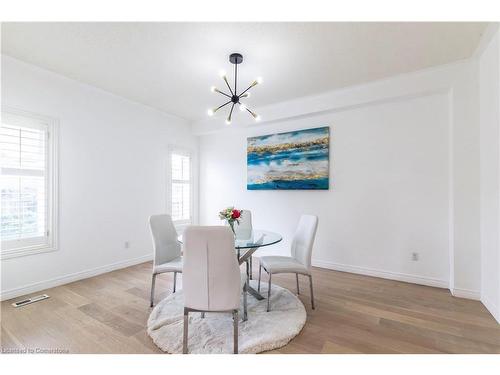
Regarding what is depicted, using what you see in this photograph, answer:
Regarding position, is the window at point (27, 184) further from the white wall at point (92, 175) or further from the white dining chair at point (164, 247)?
the white dining chair at point (164, 247)

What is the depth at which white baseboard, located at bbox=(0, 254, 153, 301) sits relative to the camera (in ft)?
8.92

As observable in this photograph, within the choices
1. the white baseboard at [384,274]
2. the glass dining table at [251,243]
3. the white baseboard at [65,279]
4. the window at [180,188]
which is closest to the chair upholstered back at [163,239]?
the glass dining table at [251,243]

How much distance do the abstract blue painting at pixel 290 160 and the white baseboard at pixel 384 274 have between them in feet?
4.00

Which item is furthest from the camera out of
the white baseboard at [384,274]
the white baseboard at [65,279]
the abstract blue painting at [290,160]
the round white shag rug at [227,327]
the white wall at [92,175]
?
the abstract blue painting at [290,160]

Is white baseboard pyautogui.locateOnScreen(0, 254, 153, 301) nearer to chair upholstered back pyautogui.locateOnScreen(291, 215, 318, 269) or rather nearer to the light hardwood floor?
the light hardwood floor

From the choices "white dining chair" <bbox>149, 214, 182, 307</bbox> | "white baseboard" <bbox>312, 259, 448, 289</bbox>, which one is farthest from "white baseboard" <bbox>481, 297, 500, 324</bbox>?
"white dining chair" <bbox>149, 214, 182, 307</bbox>

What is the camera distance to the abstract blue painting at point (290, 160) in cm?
383

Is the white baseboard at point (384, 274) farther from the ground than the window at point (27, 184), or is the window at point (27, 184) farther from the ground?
the window at point (27, 184)

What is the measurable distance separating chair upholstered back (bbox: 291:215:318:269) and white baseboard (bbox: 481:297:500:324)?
5.60 feet

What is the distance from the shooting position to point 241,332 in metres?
2.00

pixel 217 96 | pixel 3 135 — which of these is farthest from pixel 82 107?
pixel 217 96

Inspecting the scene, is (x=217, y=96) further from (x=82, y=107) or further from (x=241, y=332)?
(x=241, y=332)

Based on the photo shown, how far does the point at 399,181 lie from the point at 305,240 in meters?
1.68

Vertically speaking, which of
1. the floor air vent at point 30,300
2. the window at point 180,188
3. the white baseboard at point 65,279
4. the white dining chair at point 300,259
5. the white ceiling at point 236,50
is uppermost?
the white ceiling at point 236,50
